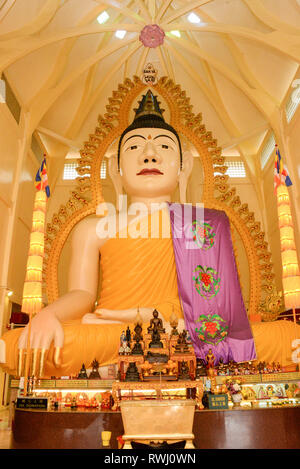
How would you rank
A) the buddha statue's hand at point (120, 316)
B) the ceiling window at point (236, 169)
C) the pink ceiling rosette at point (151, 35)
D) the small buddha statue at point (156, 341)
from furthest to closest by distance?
the ceiling window at point (236, 169) → the pink ceiling rosette at point (151, 35) → the buddha statue's hand at point (120, 316) → the small buddha statue at point (156, 341)

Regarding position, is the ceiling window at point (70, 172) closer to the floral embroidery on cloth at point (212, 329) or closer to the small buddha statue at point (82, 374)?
the floral embroidery on cloth at point (212, 329)

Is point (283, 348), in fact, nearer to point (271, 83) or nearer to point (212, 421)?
point (212, 421)

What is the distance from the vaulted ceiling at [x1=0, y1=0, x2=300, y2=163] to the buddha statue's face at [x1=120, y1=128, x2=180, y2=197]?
6.86 ft

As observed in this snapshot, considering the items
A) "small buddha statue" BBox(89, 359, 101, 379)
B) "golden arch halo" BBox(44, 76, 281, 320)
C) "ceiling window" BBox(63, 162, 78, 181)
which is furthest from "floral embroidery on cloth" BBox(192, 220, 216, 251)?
"ceiling window" BBox(63, 162, 78, 181)

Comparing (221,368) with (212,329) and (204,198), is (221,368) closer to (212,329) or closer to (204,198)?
(212,329)

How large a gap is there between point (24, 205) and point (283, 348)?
17.0 feet

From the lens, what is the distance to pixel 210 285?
5.18 metres

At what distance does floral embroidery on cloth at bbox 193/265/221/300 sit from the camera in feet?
16.8

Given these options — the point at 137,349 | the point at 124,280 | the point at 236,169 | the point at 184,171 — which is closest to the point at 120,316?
the point at 124,280

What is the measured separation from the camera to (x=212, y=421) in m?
3.06

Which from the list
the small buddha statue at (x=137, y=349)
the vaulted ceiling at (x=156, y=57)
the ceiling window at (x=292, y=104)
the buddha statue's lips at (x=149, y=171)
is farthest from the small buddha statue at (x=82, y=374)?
the ceiling window at (x=292, y=104)

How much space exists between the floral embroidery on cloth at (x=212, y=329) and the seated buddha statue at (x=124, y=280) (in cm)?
8

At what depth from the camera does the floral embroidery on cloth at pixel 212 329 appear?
183 inches
